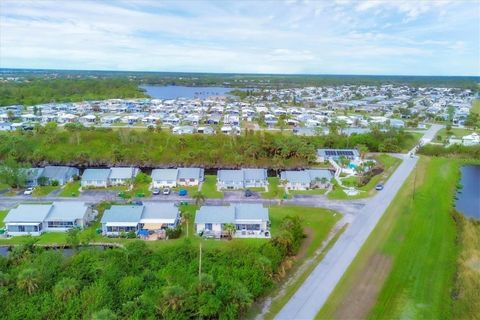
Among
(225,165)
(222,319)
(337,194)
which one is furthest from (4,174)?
(337,194)

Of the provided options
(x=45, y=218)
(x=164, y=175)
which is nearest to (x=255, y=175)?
(x=164, y=175)

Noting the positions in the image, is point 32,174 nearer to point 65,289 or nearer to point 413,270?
point 65,289

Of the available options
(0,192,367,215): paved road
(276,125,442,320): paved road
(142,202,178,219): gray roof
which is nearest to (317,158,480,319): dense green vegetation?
(276,125,442,320): paved road

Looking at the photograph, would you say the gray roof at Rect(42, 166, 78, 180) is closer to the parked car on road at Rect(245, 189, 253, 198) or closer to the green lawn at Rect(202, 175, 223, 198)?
the green lawn at Rect(202, 175, 223, 198)

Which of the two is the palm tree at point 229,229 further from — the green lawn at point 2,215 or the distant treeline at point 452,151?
the distant treeline at point 452,151

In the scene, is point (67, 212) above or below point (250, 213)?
below

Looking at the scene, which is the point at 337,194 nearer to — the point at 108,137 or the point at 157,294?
the point at 157,294

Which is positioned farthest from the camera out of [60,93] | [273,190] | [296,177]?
[60,93]
